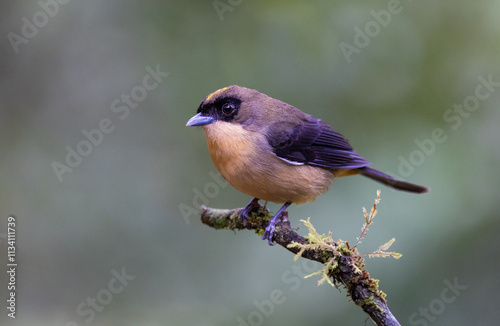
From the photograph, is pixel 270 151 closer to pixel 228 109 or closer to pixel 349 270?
pixel 228 109

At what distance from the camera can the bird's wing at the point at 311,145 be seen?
4.46 metres

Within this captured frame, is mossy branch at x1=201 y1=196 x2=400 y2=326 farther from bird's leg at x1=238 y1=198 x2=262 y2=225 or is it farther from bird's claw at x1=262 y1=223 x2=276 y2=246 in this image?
bird's leg at x1=238 y1=198 x2=262 y2=225

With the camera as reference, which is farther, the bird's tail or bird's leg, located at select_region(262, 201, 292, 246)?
the bird's tail

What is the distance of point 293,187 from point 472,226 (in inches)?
77.1

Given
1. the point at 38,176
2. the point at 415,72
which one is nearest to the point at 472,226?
the point at 415,72

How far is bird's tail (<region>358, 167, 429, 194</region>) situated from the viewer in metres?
4.74

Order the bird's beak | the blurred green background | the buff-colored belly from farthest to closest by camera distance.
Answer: the blurred green background
the bird's beak
the buff-colored belly

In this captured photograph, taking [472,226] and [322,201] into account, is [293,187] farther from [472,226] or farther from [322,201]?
[472,226]

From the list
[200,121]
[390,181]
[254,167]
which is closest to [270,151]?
[254,167]

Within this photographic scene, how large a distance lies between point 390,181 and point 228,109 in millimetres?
1754

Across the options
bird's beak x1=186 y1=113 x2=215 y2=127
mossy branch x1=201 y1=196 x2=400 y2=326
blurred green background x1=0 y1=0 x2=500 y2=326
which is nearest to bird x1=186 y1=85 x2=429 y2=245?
bird's beak x1=186 y1=113 x2=215 y2=127

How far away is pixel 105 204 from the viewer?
617cm

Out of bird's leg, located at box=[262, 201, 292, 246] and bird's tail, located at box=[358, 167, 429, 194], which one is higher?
bird's tail, located at box=[358, 167, 429, 194]

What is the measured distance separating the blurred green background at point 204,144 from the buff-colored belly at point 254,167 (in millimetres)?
813
